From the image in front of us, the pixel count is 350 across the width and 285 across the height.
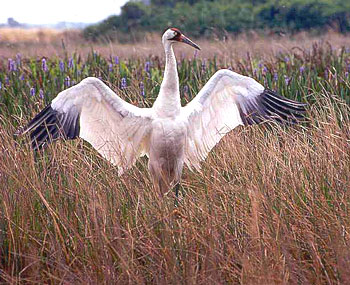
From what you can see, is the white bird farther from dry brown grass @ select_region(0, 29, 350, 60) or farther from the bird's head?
dry brown grass @ select_region(0, 29, 350, 60)

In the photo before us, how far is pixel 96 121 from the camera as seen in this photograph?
19.5 ft

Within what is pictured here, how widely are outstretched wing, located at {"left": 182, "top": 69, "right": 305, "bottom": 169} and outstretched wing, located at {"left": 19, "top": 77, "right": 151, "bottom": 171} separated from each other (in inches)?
18.1

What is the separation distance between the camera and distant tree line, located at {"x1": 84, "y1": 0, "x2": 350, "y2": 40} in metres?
19.0

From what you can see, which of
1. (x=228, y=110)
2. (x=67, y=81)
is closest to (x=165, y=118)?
(x=228, y=110)

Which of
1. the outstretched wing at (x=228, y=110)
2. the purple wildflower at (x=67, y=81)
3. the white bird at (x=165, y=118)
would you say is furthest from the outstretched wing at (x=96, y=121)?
the purple wildflower at (x=67, y=81)

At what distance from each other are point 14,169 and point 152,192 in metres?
1.03

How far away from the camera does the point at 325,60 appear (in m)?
9.17

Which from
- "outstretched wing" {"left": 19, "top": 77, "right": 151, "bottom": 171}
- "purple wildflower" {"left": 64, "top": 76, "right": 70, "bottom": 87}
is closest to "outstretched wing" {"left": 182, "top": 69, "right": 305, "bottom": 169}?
"outstretched wing" {"left": 19, "top": 77, "right": 151, "bottom": 171}

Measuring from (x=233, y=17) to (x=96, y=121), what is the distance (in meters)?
16.5

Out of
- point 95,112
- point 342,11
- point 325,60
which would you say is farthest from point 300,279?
point 342,11

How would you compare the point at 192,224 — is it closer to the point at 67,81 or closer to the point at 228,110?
the point at 228,110

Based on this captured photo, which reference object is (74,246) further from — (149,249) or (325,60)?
(325,60)

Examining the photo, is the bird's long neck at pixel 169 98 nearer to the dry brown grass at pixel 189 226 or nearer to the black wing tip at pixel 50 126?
the black wing tip at pixel 50 126

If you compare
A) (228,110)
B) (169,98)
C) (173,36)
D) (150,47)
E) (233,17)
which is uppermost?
(173,36)
